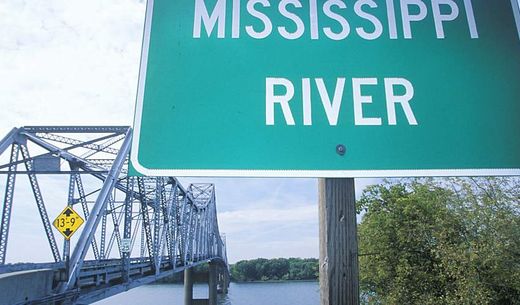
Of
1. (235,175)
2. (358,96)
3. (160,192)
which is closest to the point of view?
(235,175)

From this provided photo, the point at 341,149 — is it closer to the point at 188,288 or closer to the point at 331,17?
the point at 331,17

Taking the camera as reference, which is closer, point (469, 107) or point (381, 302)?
point (469, 107)

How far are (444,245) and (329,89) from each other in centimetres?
1546

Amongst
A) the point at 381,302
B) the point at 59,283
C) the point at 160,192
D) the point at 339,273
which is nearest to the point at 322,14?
the point at 339,273

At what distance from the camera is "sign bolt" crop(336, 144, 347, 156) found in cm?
171

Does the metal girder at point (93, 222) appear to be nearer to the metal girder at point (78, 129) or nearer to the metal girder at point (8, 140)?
the metal girder at point (78, 129)

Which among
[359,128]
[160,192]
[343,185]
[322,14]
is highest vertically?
[160,192]

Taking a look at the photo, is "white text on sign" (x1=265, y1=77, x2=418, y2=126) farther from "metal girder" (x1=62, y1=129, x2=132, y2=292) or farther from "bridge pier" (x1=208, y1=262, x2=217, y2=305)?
"bridge pier" (x1=208, y1=262, x2=217, y2=305)

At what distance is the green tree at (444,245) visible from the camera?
13711 mm

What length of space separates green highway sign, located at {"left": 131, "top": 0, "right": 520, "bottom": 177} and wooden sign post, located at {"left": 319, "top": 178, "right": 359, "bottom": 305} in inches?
8.3

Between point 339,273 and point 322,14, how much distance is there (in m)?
1.32

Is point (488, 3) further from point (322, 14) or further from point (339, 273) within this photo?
point (339, 273)

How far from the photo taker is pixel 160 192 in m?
23.6

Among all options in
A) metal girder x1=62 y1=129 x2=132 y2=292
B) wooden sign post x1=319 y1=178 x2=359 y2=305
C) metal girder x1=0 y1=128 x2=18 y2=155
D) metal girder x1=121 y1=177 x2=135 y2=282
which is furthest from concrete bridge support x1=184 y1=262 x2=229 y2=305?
wooden sign post x1=319 y1=178 x2=359 y2=305
